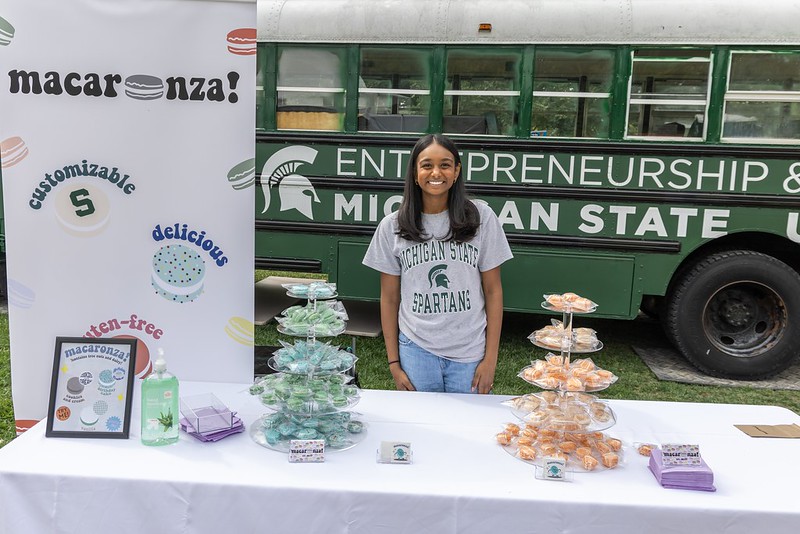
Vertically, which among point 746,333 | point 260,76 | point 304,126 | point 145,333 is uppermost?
point 260,76

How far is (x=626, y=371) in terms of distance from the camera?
456 cm

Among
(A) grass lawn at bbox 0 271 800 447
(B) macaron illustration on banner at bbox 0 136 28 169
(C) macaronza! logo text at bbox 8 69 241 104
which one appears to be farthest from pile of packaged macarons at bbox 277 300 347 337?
(A) grass lawn at bbox 0 271 800 447

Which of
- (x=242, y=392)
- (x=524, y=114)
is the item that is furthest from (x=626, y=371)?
(x=242, y=392)

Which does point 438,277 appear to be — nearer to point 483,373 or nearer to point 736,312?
point 483,373

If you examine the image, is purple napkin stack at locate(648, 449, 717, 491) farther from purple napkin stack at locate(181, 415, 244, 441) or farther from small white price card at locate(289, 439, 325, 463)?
purple napkin stack at locate(181, 415, 244, 441)

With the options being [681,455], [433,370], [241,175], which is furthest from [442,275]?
[681,455]

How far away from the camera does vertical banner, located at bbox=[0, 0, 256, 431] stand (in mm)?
2180

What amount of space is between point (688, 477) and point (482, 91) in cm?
320

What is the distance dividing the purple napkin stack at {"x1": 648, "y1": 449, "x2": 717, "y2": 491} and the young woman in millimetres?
776

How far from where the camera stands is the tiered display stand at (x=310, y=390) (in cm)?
175

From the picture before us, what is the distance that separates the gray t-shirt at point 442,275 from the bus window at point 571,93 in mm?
2275

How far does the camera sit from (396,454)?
1659mm

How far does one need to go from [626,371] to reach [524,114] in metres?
1.84

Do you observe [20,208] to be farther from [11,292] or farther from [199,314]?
[199,314]
